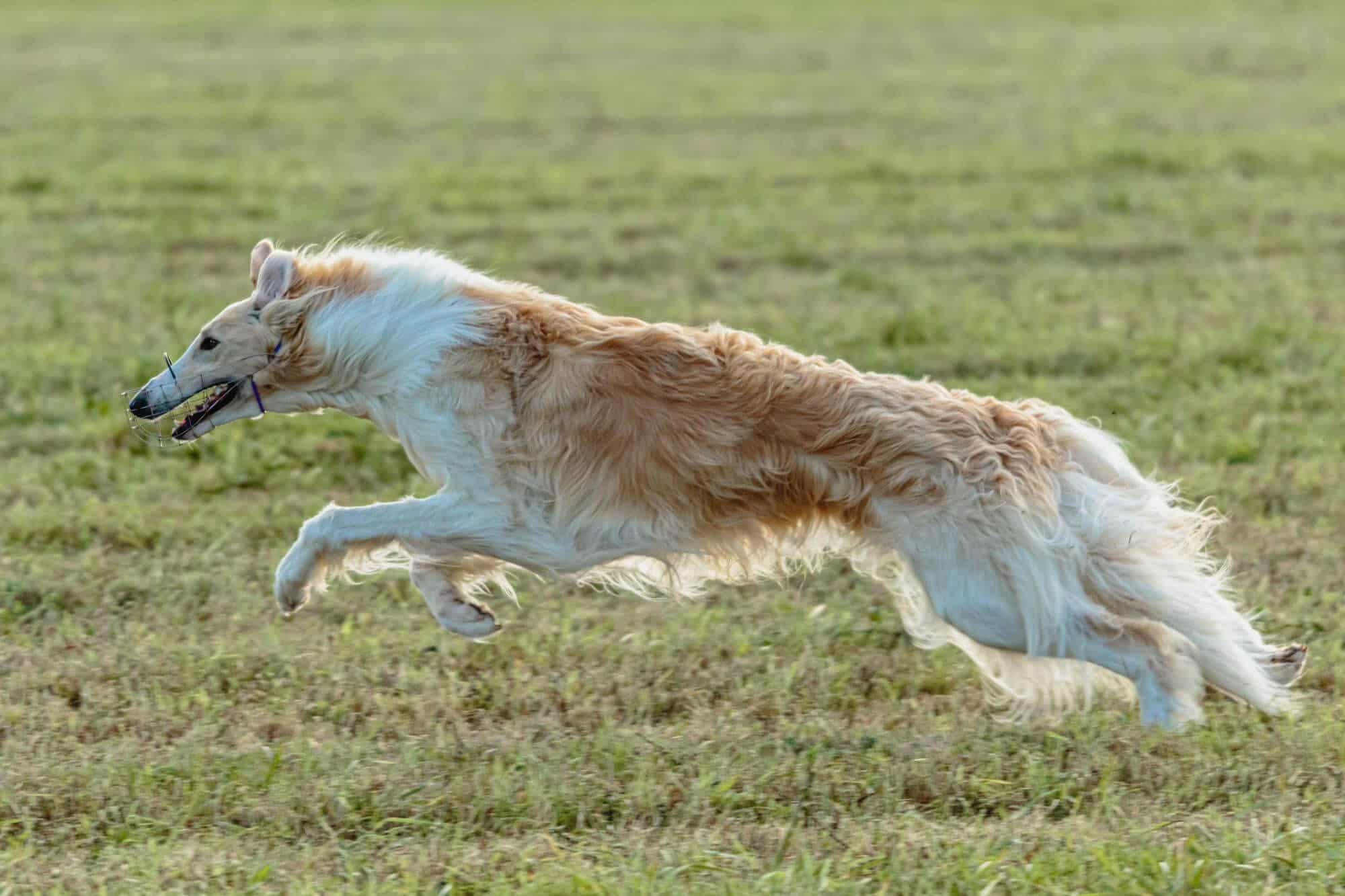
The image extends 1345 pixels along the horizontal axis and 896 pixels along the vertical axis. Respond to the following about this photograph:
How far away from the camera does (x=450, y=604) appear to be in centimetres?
583

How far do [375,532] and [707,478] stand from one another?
1.21 meters

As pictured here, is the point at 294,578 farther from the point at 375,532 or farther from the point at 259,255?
the point at 259,255

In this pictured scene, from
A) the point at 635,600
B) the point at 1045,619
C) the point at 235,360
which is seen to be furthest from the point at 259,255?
the point at 1045,619

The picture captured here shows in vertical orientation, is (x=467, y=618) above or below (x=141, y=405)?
below

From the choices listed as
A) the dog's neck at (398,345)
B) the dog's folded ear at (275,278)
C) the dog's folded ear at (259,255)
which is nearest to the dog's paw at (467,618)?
the dog's neck at (398,345)

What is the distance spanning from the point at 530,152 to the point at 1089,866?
42.2 feet

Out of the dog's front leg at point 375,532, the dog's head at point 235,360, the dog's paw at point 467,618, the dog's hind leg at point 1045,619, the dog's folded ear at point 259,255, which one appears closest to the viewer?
the dog's hind leg at point 1045,619

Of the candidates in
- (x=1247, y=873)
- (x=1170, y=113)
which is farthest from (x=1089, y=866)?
(x=1170, y=113)

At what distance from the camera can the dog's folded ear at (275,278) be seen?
5934mm

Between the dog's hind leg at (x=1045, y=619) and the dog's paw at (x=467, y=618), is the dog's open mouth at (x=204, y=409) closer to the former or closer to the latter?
the dog's paw at (x=467, y=618)

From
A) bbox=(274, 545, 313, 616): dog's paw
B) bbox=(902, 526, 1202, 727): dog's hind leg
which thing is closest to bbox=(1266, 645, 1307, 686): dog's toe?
bbox=(902, 526, 1202, 727): dog's hind leg

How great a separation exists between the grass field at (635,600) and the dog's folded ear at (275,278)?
1375 mm

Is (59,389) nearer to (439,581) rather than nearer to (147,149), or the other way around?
(439,581)

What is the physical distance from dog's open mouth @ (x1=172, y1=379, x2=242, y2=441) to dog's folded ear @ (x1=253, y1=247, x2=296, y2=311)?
32 cm
